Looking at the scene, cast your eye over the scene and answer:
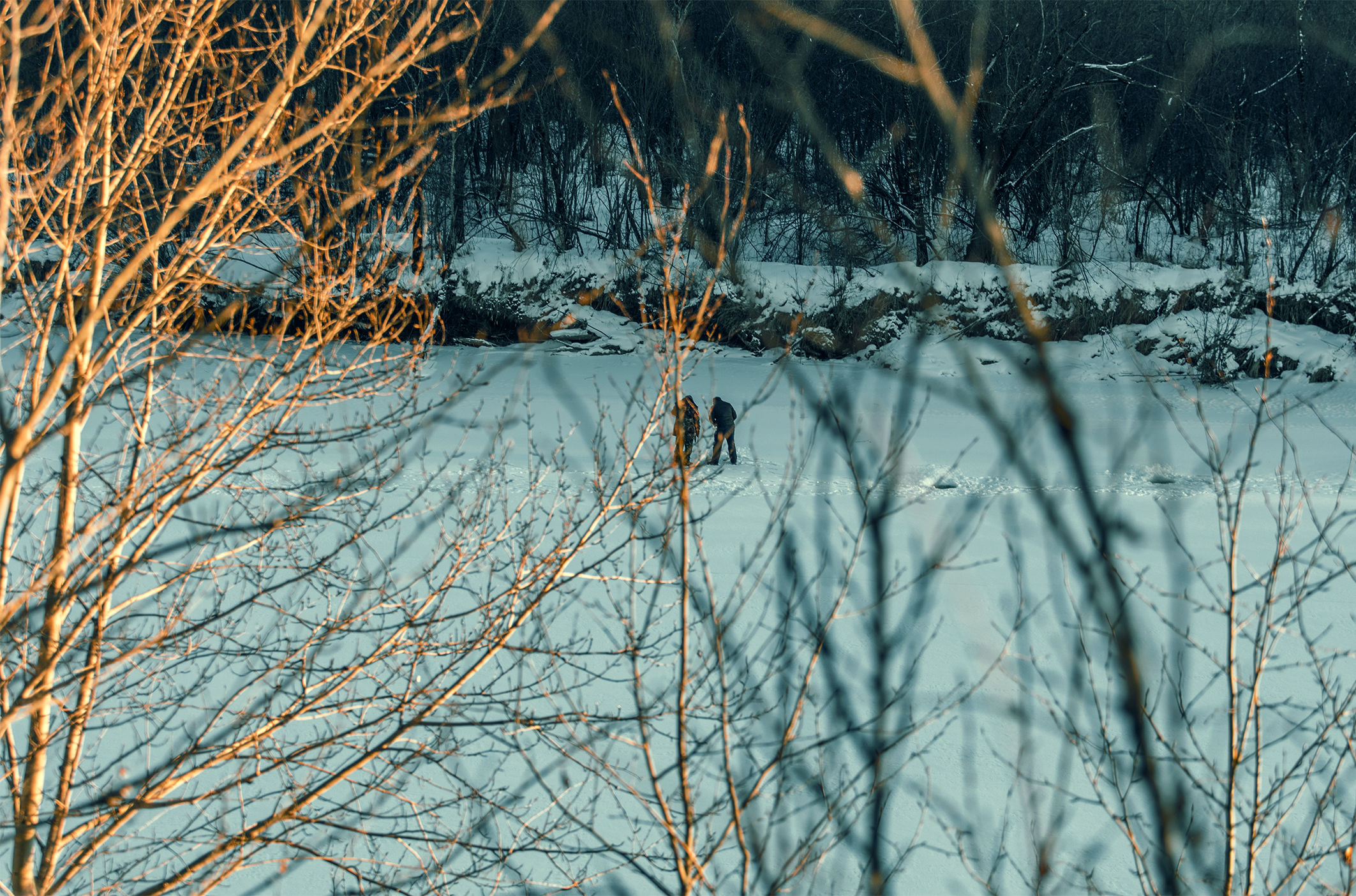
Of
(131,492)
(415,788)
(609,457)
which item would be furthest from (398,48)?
(609,457)

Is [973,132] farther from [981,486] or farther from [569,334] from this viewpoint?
[981,486]

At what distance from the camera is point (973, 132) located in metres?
21.1

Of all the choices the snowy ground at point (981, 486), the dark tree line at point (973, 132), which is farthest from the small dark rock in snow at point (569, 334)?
the dark tree line at point (973, 132)

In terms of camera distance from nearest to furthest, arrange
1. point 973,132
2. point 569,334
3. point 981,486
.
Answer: point 981,486
point 569,334
point 973,132

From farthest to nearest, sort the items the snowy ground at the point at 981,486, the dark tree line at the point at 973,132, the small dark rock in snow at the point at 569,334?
the dark tree line at the point at 973,132 < the small dark rock in snow at the point at 569,334 < the snowy ground at the point at 981,486

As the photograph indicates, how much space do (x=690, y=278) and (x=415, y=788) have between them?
6869mm

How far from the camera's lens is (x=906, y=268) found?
1.50 metres

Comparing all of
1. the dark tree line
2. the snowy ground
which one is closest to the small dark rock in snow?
the snowy ground

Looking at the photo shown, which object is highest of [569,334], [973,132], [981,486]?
[973,132]

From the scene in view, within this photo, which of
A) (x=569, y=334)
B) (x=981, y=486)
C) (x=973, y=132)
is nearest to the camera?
(x=981, y=486)

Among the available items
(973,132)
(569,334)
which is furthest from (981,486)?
(973,132)

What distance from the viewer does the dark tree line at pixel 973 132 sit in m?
21.8

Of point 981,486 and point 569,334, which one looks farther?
point 569,334

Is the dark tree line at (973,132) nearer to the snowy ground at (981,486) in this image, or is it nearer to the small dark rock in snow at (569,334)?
the small dark rock in snow at (569,334)
